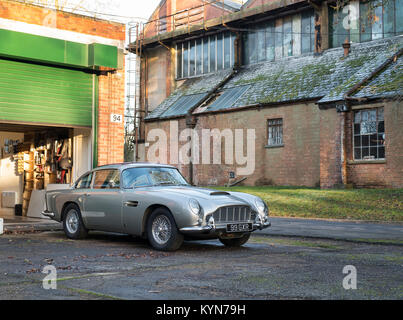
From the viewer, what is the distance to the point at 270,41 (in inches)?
1324

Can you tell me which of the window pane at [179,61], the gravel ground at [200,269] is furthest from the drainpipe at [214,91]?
the gravel ground at [200,269]

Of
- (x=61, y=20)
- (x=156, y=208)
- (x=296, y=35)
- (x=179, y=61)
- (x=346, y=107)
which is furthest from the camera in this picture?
(x=179, y=61)

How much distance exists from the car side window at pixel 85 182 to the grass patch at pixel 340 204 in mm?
9285

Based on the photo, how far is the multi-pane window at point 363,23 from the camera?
27766mm

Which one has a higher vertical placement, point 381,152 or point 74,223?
point 381,152

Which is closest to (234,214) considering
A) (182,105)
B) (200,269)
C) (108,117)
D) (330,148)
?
(200,269)

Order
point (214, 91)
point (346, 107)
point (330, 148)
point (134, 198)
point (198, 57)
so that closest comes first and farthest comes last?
point (134, 198)
point (346, 107)
point (330, 148)
point (214, 91)
point (198, 57)

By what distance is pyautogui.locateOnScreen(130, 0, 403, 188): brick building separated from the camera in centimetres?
2361

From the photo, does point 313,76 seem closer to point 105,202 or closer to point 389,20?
point 389,20

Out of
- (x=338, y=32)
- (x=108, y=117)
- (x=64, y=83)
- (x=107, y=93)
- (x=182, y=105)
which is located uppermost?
(x=338, y=32)

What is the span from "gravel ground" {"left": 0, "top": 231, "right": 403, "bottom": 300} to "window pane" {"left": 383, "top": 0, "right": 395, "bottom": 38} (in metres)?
19.9

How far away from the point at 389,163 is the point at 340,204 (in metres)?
4.37

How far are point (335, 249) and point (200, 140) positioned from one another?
75.8 feet

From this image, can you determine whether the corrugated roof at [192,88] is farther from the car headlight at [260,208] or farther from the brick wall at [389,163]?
the car headlight at [260,208]
